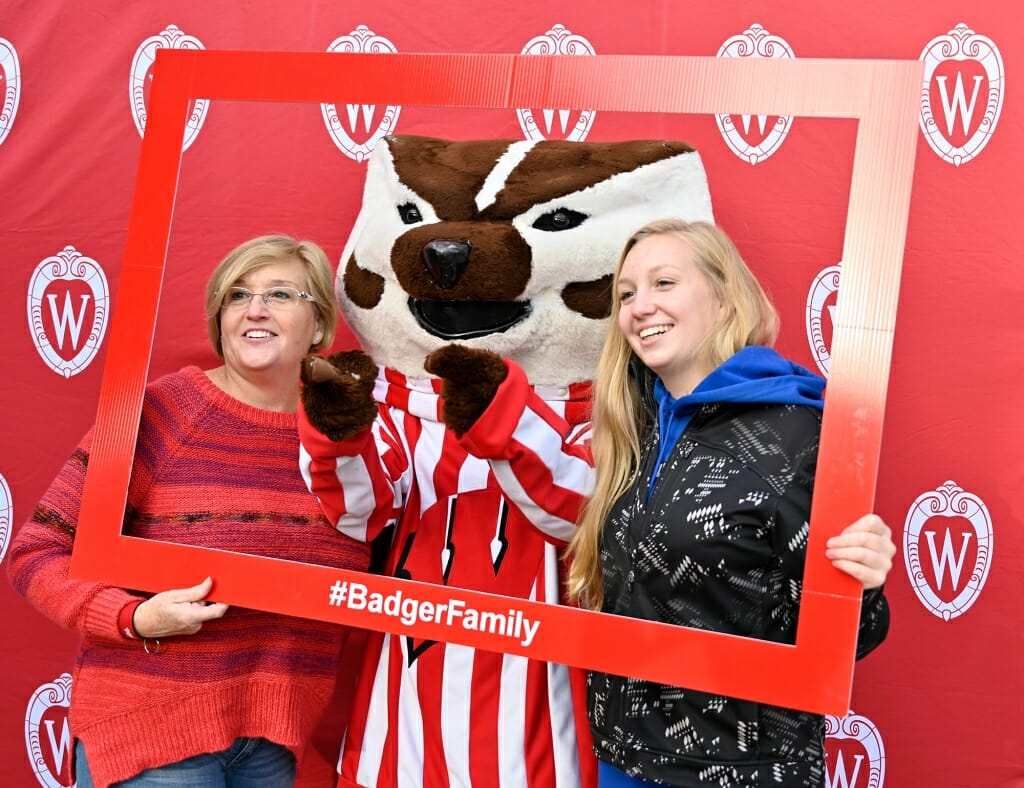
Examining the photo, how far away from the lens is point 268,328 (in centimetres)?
158

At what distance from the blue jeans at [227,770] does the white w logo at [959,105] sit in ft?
5.28

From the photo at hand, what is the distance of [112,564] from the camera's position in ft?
4.81

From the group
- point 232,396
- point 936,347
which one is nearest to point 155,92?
point 232,396

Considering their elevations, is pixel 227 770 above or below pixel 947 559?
below

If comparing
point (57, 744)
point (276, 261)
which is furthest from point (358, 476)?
point (57, 744)

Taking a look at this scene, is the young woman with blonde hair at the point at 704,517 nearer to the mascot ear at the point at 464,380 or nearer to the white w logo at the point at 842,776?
the mascot ear at the point at 464,380

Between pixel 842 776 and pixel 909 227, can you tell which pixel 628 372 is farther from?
pixel 842 776

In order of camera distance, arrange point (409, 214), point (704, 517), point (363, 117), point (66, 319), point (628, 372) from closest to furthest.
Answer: point (704, 517) < point (628, 372) < point (409, 214) < point (363, 117) < point (66, 319)

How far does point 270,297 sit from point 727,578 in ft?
2.76

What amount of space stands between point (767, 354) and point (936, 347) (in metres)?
0.70

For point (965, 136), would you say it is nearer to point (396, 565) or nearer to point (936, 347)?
point (936, 347)

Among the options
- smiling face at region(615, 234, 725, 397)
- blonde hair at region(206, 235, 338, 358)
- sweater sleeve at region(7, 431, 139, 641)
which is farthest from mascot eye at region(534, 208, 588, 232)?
sweater sleeve at region(7, 431, 139, 641)

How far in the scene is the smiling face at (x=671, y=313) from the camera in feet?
4.34

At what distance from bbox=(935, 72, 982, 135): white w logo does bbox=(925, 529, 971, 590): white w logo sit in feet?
2.46
